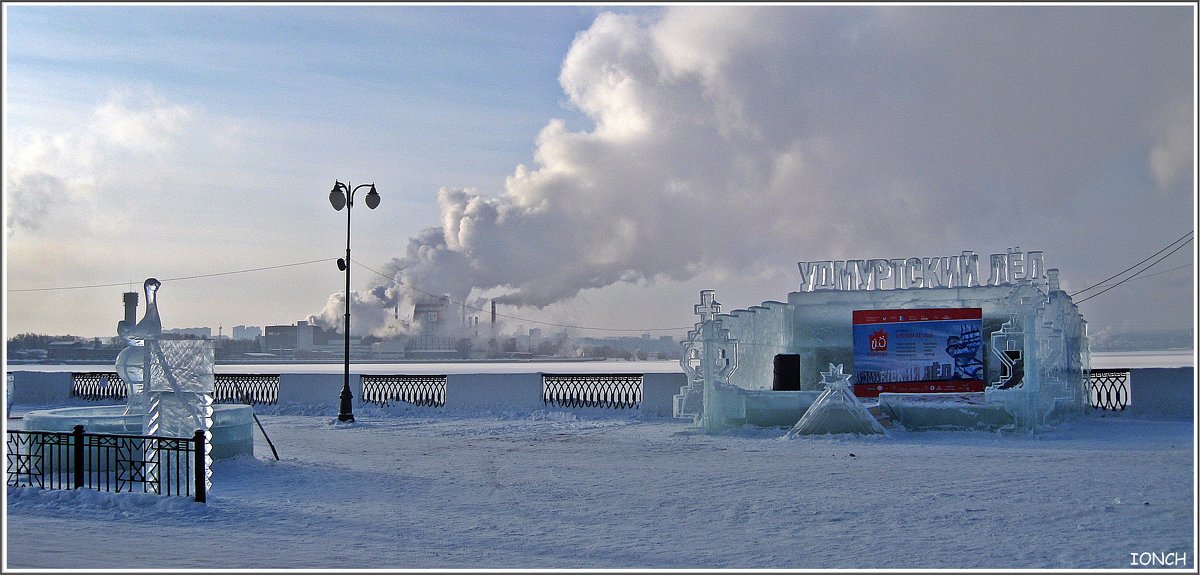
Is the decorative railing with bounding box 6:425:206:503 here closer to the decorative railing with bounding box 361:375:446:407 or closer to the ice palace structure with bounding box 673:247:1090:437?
the ice palace structure with bounding box 673:247:1090:437

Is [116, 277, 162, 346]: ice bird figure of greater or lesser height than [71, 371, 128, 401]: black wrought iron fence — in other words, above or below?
above

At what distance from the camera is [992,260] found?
24906 mm

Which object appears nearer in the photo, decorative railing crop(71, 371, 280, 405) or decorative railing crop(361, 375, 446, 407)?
decorative railing crop(361, 375, 446, 407)

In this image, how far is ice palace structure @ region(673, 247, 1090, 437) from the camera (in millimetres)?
22281

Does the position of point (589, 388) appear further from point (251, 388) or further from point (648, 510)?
point (648, 510)

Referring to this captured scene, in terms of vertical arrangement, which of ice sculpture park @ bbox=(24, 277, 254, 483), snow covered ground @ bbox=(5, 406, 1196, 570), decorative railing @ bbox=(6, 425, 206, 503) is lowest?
snow covered ground @ bbox=(5, 406, 1196, 570)

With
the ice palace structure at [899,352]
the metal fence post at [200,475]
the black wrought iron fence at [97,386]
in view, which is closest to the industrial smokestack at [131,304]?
the metal fence post at [200,475]

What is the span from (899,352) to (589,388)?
990 centimetres

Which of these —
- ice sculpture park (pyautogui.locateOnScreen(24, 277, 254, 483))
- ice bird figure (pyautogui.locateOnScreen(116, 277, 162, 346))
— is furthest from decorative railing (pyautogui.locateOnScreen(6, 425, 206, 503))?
ice bird figure (pyautogui.locateOnScreen(116, 277, 162, 346))

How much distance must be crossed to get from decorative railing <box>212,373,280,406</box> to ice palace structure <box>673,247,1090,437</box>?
14.7 m

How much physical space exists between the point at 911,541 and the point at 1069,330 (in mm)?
19575

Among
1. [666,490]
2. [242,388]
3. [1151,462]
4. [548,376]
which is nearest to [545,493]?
[666,490]

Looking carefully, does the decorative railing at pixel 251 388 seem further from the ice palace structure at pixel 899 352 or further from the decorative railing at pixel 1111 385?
the decorative railing at pixel 1111 385

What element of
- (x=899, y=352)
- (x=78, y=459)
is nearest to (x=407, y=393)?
(x=899, y=352)
